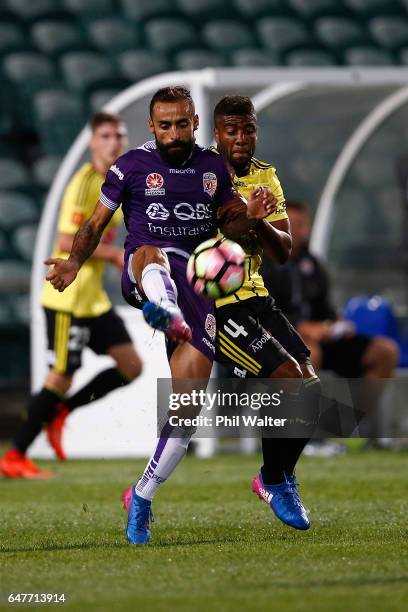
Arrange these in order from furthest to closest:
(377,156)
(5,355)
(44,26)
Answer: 1. (44,26)
2. (5,355)
3. (377,156)

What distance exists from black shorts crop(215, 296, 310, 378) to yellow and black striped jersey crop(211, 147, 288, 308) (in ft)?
0.10

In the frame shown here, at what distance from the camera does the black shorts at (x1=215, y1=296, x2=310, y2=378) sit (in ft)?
17.9

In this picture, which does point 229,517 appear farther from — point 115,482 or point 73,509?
point 115,482

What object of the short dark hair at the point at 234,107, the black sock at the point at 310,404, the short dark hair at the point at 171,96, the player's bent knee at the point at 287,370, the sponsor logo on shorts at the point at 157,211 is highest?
the short dark hair at the point at 171,96

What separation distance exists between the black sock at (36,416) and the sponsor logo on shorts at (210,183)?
3871mm

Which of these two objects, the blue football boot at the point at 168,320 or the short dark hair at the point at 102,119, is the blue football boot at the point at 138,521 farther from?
the short dark hair at the point at 102,119

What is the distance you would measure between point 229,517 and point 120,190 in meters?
1.86

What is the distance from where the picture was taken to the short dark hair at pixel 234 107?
546 centimetres

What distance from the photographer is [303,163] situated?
40.2 ft

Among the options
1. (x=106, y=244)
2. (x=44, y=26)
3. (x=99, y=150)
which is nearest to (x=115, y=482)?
(x=106, y=244)

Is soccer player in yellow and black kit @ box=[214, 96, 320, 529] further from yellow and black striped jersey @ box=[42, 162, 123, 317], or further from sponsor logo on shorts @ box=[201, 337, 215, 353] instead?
yellow and black striped jersey @ box=[42, 162, 123, 317]

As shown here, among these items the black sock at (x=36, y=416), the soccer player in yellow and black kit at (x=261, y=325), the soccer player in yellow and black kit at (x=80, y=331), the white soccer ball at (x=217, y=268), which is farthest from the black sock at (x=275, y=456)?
the black sock at (x=36, y=416)

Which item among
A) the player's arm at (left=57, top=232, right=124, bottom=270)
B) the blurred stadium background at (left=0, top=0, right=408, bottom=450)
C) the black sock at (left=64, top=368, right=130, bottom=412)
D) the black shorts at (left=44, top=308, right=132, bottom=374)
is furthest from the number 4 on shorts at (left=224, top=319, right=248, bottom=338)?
the blurred stadium background at (left=0, top=0, right=408, bottom=450)

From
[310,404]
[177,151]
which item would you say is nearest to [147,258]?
[177,151]
